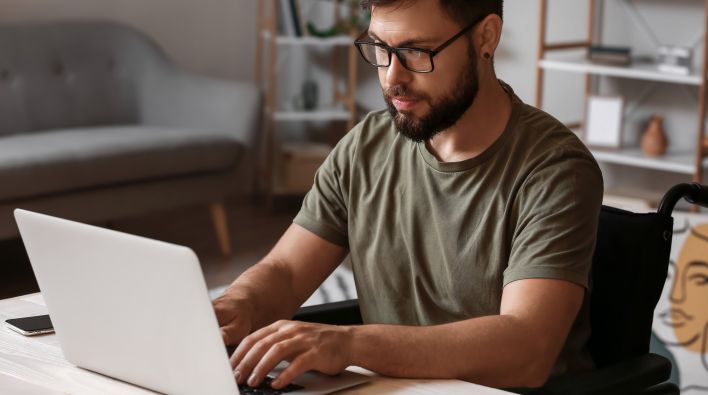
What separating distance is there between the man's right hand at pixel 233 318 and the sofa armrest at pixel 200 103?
2836 millimetres

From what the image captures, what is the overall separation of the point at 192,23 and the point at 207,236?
1.13 meters

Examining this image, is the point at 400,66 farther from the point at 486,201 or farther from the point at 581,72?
the point at 581,72

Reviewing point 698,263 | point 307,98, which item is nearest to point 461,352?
point 698,263

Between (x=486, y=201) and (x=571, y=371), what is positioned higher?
(x=486, y=201)

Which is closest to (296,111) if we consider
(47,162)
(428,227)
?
(47,162)

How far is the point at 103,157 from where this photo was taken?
151 inches

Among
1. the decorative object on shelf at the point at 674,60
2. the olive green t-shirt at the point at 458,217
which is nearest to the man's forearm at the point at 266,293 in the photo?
the olive green t-shirt at the point at 458,217

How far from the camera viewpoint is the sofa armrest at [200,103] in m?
4.38

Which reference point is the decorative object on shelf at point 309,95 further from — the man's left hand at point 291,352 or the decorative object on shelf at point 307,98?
the man's left hand at point 291,352

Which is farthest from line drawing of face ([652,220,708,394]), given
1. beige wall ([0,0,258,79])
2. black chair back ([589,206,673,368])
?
beige wall ([0,0,258,79])

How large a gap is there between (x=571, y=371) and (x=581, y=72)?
10.5 feet

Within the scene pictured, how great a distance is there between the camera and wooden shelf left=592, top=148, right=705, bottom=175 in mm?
4023

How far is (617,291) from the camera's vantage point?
158 centimetres

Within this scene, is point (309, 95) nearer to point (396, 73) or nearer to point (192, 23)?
point (192, 23)
